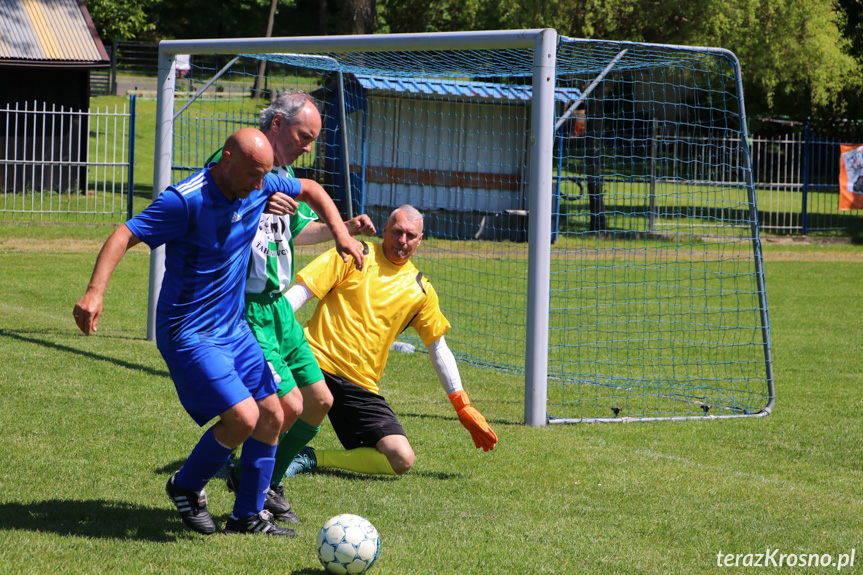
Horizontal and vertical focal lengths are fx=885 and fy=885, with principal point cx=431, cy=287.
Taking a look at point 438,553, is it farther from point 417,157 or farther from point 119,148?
point 119,148

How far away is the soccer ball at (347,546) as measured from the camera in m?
3.66

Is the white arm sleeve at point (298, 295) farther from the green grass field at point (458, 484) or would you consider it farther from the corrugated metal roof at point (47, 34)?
the corrugated metal roof at point (47, 34)

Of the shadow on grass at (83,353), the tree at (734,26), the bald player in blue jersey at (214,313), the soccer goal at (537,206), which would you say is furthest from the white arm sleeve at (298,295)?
the tree at (734,26)

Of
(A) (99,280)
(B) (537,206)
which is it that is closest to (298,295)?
(A) (99,280)

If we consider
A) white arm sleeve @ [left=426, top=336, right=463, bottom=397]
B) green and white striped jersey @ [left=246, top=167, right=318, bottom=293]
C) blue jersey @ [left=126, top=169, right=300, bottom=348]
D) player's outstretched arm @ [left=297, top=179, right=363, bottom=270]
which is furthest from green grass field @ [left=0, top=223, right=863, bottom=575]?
player's outstretched arm @ [left=297, top=179, right=363, bottom=270]

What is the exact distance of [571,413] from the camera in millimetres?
7219

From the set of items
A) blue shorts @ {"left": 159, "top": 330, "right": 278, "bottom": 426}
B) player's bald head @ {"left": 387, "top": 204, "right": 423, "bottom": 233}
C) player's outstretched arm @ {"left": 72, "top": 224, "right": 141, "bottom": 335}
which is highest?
player's bald head @ {"left": 387, "top": 204, "right": 423, "bottom": 233}

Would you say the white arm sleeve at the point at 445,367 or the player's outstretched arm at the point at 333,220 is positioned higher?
the player's outstretched arm at the point at 333,220

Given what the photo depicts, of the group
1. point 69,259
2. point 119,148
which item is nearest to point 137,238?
point 69,259

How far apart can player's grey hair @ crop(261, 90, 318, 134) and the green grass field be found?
6.46 feet

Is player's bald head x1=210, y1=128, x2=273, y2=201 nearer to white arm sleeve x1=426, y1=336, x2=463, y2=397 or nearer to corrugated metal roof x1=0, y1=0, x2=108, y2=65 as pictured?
white arm sleeve x1=426, y1=336, x2=463, y2=397

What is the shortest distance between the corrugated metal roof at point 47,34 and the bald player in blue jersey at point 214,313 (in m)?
17.6

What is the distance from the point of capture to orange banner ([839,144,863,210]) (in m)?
20.9

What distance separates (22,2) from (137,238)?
66.2ft
